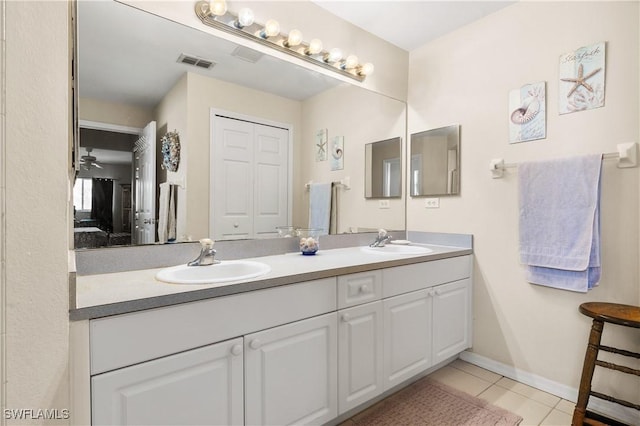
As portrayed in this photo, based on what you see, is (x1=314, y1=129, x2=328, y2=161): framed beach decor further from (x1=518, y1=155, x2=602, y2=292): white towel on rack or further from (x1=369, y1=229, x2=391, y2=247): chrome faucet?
(x1=518, y1=155, x2=602, y2=292): white towel on rack

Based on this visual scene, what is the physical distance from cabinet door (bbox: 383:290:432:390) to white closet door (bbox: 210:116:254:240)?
901mm

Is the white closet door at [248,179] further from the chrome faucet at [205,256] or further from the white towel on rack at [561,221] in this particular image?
the white towel on rack at [561,221]

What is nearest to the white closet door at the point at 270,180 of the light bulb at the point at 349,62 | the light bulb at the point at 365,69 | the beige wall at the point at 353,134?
the beige wall at the point at 353,134

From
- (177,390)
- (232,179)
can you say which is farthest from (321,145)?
(177,390)

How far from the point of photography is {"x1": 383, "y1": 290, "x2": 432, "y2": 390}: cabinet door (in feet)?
5.49

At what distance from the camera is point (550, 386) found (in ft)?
6.09

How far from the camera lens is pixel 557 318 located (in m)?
1.83

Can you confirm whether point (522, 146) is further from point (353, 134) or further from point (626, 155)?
point (353, 134)

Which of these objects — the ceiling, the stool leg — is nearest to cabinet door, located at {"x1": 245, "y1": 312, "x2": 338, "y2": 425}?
the stool leg

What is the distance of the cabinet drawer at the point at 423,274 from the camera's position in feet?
5.54

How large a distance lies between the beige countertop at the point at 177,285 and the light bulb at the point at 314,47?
50.3 inches

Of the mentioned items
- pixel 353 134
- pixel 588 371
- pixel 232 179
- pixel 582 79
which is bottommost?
pixel 588 371

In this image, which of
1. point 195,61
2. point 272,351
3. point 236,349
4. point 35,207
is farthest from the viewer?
point 195,61

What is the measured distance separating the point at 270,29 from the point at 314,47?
0.32 m
